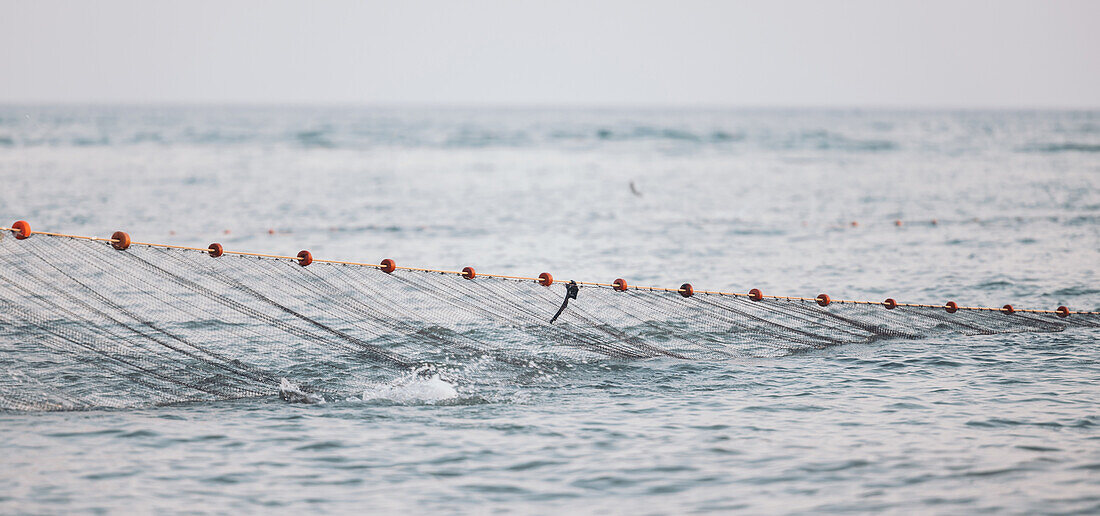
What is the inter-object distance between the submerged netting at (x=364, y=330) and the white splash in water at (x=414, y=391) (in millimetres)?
298

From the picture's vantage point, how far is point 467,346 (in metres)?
12.8

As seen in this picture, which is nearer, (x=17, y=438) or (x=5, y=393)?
(x=17, y=438)

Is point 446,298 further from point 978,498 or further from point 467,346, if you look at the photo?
point 978,498

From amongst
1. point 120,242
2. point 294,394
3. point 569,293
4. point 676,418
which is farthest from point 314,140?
point 676,418

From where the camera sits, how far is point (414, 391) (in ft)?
39.3

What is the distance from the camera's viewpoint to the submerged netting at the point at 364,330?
38.6 ft

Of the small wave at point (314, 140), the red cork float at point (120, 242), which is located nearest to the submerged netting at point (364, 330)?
the red cork float at point (120, 242)

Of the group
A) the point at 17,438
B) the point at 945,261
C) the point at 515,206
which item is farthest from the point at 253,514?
the point at 515,206

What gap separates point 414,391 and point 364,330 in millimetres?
2108

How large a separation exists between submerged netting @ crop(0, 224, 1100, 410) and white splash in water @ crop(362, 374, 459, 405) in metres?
0.30

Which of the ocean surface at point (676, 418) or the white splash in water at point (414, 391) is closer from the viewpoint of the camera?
the ocean surface at point (676, 418)

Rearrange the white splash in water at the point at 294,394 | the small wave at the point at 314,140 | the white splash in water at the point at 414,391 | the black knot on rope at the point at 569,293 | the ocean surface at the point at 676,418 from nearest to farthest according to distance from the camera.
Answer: the ocean surface at the point at 676,418 → the white splash in water at the point at 294,394 → the white splash in water at the point at 414,391 → the black knot on rope at the point at 569,293 → the small wave at the point at 314,140

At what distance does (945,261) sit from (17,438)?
20.5 meters

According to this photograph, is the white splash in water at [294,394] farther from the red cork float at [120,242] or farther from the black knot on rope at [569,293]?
the black knot on rope at [569,293]
